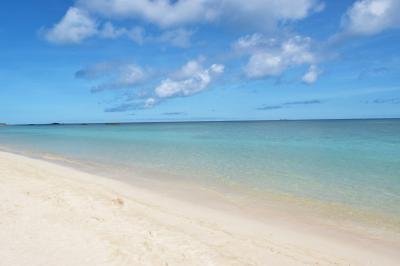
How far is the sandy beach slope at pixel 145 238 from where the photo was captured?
479cm

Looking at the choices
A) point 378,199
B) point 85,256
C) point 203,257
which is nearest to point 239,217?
point 203,257

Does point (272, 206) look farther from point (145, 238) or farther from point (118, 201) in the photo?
point (145, 238)

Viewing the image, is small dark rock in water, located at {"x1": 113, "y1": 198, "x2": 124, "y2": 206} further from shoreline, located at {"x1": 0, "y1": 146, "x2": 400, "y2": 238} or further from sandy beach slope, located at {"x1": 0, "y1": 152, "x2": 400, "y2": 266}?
shoreline, located at {"x1": 0, "y1": 146, "x2": 400, "y2": 238}

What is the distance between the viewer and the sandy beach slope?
15.7 feet

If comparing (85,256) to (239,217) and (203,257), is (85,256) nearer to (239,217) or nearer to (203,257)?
(203,257)

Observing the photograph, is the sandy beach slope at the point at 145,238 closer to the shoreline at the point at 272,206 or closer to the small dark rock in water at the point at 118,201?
the small dark rock in water at the point at 118,201

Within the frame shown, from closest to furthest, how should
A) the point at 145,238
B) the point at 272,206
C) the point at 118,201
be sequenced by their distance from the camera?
1. the point at 145,238
2. the point at 118,201
3. the point at 272,206

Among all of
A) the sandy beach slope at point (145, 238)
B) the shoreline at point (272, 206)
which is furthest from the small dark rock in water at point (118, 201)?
the shoreline at point (272, 206)

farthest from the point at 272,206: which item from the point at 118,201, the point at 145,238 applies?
the point at 145,238

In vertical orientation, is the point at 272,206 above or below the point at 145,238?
below

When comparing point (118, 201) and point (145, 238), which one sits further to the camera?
point (118, 201)

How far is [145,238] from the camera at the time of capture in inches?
218

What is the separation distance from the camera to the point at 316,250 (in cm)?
587

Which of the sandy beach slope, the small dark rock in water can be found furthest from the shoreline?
the small dark rock in water
